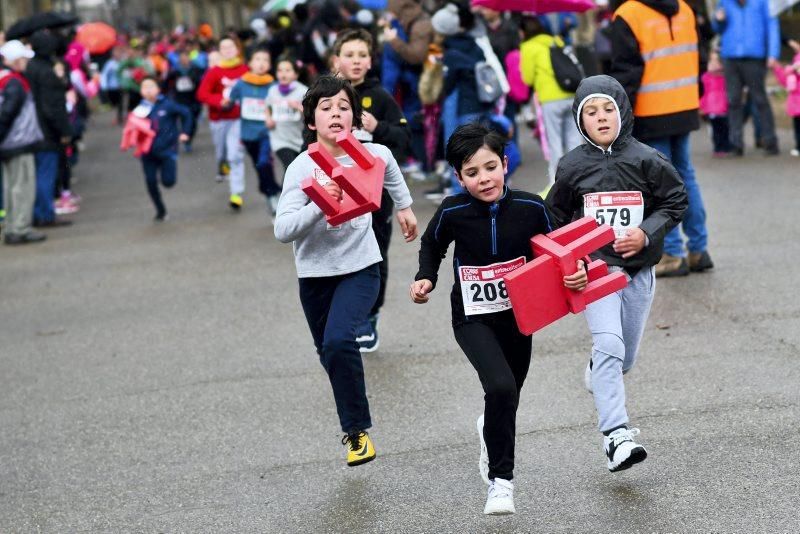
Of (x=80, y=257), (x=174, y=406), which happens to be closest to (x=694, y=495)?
(x=174, y=406)

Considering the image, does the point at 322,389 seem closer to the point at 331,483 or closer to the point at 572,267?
the point at 331,483

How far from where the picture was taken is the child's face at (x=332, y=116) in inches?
225

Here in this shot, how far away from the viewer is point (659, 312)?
27.2 ft

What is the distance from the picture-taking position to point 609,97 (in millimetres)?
5598

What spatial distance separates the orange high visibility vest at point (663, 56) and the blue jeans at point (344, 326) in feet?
11.8

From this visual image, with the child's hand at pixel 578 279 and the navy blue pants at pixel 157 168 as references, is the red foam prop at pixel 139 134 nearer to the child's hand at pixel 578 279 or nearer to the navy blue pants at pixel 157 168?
the navy blue pants at pixel 157 168

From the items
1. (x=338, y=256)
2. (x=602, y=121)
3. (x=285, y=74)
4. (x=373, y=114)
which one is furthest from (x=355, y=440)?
(x=285, y=74)

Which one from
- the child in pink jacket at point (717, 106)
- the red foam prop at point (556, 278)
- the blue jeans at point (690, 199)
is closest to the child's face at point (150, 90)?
the child in pink jacket at point (717, 106)

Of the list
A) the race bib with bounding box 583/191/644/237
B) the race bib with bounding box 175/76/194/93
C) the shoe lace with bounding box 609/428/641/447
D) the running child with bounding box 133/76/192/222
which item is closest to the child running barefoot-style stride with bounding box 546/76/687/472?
the race bib with bounding box 583/191/644/237

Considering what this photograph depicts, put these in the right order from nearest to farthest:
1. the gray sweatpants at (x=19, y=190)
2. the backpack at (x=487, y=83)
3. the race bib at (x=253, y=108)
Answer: the backpack at (x=487, y=83), the race bib at (x=253, y=108), the gray sweatpants at (x=19, y=190)

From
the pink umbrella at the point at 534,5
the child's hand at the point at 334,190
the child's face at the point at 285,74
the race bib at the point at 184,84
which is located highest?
the child's hand at the point at 334,190

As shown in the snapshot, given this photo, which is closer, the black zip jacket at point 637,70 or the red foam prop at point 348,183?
the red foam prop at point 348,183

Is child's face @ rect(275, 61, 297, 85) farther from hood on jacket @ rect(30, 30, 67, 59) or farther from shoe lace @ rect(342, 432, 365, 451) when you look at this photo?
shoe lace @ rect(342, 432, 365, 451)

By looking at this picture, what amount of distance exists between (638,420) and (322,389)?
1.86m
